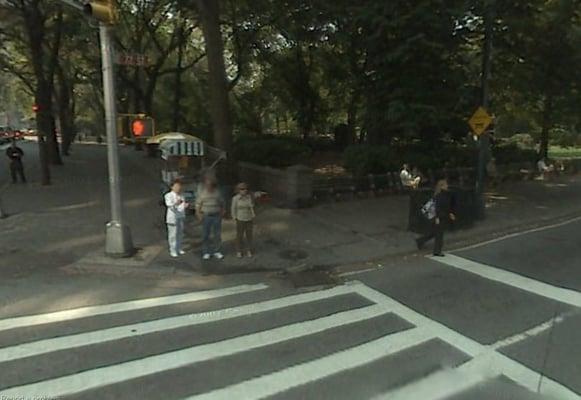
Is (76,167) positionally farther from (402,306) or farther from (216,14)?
(402,306)

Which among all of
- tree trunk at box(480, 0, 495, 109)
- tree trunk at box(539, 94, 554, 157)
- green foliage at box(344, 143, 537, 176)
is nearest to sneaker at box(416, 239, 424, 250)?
tree trunk at box(480, 0, 495, 109)

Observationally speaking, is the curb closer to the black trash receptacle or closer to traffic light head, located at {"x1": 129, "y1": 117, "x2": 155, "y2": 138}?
the black trash receptacle

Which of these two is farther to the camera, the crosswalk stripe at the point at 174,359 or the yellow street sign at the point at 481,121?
the yellow street sign at the point at 481,121

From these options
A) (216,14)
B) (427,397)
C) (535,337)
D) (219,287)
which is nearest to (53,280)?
(219,287)

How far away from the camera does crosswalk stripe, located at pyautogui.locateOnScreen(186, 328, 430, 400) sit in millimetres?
4035

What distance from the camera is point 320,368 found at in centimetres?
450

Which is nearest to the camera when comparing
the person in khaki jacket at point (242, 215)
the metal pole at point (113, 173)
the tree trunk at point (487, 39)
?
the metal pole at point (113, 173)

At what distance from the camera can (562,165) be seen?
24.6m

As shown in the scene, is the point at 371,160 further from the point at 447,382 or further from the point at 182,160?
the point at 447,382

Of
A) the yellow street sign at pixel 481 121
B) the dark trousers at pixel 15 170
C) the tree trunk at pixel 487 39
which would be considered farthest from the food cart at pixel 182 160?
the dark trousers at pixel 15 170

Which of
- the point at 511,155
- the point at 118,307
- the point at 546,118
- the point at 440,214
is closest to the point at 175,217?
the point at 118,307

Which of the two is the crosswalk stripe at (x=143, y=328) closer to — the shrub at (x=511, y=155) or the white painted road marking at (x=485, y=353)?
the white painted road marking at (x=485, y=353)

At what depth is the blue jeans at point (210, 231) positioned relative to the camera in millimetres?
8672

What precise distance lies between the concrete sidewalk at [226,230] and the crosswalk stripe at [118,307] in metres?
1.05
